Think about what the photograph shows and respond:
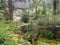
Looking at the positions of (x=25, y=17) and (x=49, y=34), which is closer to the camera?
(x=49, y=34)

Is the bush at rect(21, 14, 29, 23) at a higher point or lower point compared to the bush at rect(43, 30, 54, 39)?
higher

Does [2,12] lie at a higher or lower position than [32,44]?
higher

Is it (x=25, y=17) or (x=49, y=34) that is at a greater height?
(x=25, y=17)

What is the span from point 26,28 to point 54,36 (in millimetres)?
1810

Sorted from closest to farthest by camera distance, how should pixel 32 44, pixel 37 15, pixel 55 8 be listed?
pixel 32 44 → pixel 37 15 → pixel 55 8

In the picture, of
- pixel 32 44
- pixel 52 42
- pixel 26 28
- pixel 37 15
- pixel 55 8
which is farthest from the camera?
pixel 55 8

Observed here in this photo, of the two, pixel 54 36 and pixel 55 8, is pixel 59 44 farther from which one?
pixel 55 8

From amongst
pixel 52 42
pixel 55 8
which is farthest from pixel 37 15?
pixel 52 42

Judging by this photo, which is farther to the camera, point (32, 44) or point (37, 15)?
point (37, 15)

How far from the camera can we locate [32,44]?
7.77 metres

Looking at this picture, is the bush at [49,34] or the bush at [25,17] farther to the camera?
the bush at [25,17]

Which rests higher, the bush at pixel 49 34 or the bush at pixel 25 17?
the bush at pixel 25 17

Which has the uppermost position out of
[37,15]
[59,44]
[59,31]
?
[37,15]

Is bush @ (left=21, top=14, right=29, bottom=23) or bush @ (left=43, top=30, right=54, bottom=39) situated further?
bush @ (left=21, top=14, right=29, bottom=23)
